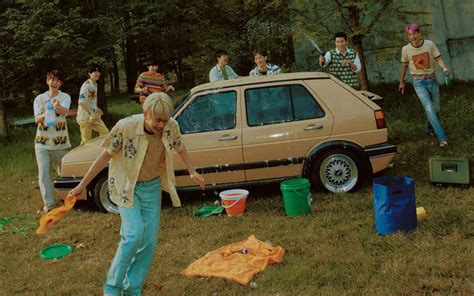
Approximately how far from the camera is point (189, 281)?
15.8 ft

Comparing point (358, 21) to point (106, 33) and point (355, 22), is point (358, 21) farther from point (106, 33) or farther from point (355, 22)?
point (106, 33)

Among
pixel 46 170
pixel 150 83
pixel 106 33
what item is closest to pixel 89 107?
pixel 150 83

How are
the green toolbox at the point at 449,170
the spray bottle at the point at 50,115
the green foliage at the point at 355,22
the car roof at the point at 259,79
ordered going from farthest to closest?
the green foliage at the point at 355,22 < the spray bottle at the point at 50,115 < the car roof at the point at 259,79 < the green toolbox at the point at 449,170

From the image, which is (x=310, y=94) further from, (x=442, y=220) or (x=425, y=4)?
(x=425, y=4)

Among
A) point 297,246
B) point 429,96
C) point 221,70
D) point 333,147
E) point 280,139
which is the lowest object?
point 297,246

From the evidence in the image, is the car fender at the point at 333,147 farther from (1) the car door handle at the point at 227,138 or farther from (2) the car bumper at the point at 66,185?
(2) the car bumper at the point at 66,185

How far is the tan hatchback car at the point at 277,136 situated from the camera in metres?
6.90

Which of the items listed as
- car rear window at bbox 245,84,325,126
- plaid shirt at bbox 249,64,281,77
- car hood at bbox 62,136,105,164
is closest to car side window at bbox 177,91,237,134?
car rear window at bbox 245,84,325,126

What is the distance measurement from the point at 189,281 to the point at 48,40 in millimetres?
9920

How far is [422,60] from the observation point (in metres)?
8.26

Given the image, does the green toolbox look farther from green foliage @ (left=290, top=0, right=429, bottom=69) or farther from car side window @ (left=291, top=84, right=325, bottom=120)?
green foliage @ (left=290, top=0, right=429, bottom=69)

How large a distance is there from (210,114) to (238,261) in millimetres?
2587

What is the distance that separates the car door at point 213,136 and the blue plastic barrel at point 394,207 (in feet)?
7.01

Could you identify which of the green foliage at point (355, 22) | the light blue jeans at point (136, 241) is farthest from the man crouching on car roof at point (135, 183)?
the green foliage at point (355, 22)
